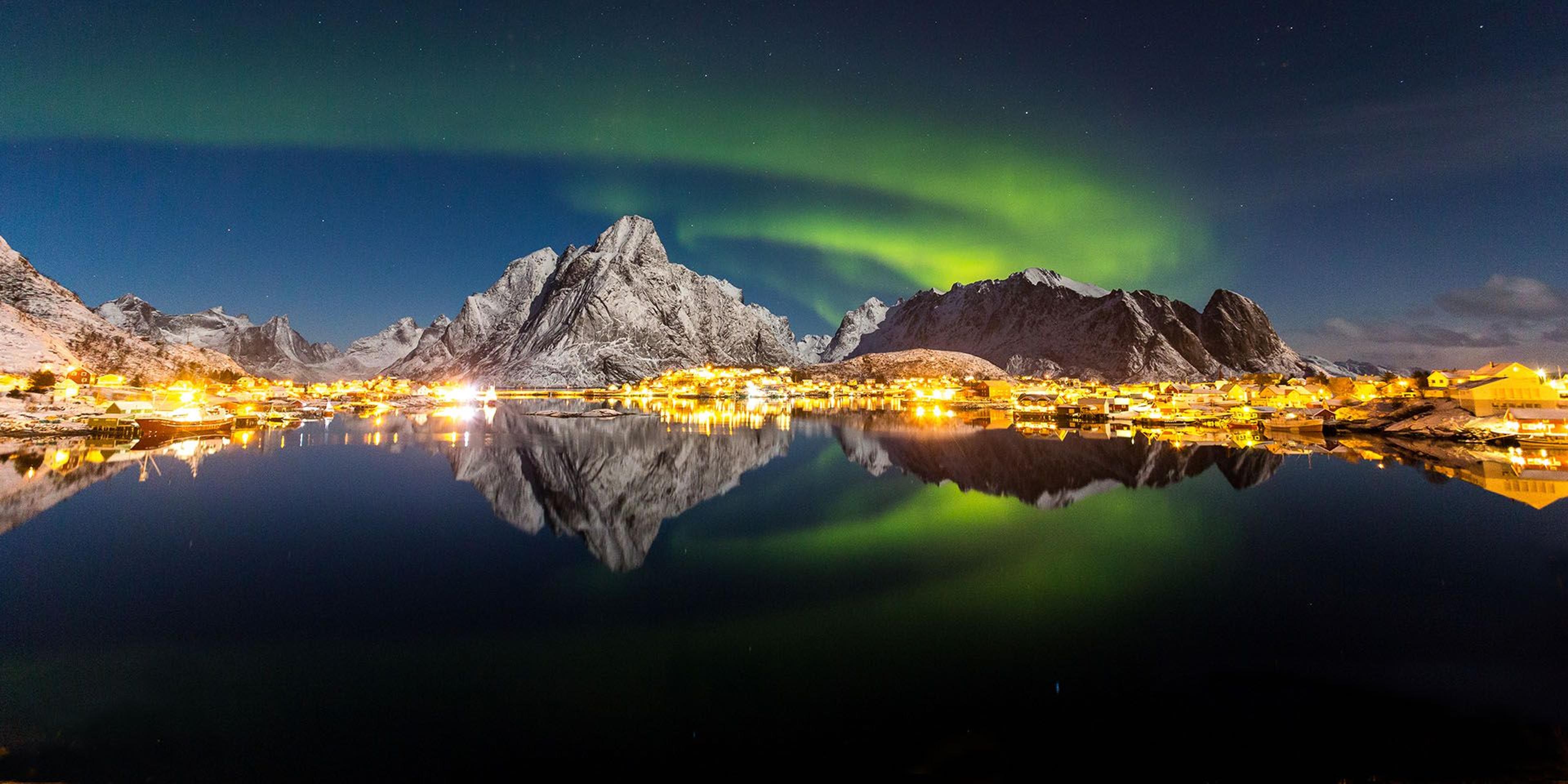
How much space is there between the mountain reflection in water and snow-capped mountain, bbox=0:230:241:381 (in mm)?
58190

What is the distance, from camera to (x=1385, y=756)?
9.22 meters

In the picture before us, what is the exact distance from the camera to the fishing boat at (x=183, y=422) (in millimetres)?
58094

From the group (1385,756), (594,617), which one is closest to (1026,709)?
(1385,756)

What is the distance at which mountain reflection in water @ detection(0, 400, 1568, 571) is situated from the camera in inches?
1147

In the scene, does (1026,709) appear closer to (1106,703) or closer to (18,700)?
(1106,703)

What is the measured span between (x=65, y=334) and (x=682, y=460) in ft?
458

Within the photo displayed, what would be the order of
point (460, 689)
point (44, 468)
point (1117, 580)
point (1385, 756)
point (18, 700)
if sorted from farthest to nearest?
point (44, 468)
point (1117, 580)
point (460, 689)
point (18, 700)
point (1385, 756)

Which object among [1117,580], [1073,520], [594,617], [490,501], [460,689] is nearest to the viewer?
[460,689]

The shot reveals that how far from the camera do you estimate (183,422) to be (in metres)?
63.1

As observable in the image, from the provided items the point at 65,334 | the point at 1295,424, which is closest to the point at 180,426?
the point at 65,334

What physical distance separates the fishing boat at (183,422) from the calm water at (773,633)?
104 feet

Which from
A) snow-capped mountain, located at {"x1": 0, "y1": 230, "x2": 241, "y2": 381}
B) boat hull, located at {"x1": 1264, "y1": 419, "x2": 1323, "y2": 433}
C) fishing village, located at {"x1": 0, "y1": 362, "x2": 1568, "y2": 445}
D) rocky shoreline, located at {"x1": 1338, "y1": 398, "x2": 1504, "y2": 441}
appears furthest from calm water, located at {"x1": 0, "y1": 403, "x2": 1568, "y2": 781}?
snow-capped mountain, located at {"x1": 0, "y1": 230, "x2": 241, "y2": 381}

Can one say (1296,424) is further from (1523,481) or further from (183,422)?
(183,422)

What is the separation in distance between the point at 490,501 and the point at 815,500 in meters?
14.9
